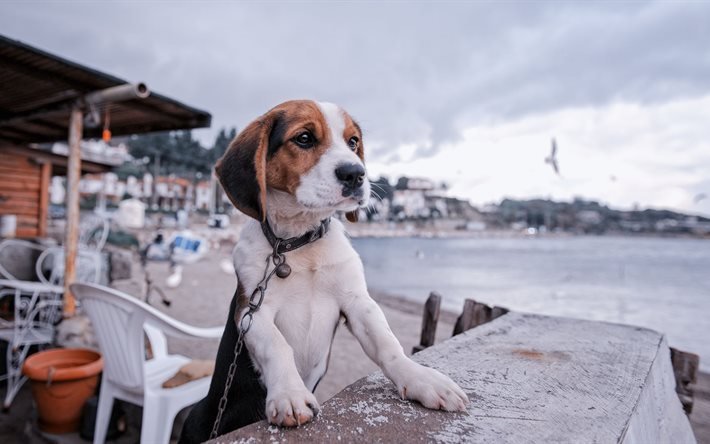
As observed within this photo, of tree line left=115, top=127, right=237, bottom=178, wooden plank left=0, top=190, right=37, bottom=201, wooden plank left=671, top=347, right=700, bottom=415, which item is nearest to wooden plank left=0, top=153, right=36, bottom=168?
wooden plank left=0, top=190, right=37, bottom=201

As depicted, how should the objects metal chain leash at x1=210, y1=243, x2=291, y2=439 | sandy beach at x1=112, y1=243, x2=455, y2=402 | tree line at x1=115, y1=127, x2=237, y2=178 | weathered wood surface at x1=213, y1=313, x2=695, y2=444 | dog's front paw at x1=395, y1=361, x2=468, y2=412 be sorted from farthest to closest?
tree line at x1=115, y1=127, x2=237, y2=178 < sandy beach at x1=112, y1=243, x2=455, y2=402 < metal chain leash at x1=210, y1=243, x2=291, y2=439 < dog's front paw at x1=395, y1=361, x2=468, y2=412 < weathered wood surface at x1=213, y1=313, x2=695, y2=444

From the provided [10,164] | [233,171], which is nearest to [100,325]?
[233,171]

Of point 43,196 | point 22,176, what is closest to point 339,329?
point 43,196

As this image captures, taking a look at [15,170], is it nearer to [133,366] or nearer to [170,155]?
[133,366]

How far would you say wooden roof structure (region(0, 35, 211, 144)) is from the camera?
420cm

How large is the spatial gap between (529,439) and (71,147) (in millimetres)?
6330

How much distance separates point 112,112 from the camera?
5840 mm

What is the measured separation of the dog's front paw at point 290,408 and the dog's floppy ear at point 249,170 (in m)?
0.75

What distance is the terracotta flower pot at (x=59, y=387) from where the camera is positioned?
11.7 ft

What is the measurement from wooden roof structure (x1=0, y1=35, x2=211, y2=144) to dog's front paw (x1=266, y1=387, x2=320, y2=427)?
14.4 feet

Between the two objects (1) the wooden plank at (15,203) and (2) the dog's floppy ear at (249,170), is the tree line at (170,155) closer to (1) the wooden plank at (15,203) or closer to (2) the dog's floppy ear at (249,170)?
(1) the wooden plank at (15,203)

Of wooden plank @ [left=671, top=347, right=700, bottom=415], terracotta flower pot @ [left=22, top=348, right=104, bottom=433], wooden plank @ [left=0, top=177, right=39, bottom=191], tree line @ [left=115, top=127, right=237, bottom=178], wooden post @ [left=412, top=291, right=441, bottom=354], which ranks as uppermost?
tree line @ [left=115, top=127, right=237, bottom=178]

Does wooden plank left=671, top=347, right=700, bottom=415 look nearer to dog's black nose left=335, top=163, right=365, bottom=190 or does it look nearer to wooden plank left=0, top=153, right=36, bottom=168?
dog's black nose left=335, top=163, right=365, bottom=190

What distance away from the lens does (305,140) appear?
1891 millimetres
